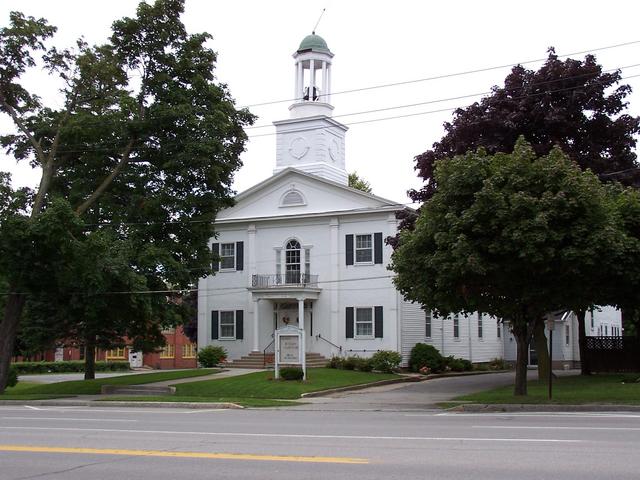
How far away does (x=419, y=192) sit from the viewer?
98.2 ft

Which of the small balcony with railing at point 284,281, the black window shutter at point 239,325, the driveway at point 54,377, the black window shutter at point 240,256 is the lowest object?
the driveway at point 54,377

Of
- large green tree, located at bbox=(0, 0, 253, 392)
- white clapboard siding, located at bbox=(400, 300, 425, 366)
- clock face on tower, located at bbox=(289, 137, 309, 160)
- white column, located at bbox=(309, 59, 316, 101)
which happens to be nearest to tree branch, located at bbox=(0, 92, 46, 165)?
large green tree, located at bbox=(0, 0, 253, 392)

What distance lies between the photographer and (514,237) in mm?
18844

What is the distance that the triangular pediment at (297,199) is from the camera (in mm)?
37344

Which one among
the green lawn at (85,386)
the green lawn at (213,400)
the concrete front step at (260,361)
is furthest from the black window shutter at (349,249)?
the green lawn at (213,400)

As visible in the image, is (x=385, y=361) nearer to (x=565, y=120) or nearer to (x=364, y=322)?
(x=364, y=322)

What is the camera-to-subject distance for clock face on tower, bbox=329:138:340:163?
133 ft

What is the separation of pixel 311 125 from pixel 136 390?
17.7m

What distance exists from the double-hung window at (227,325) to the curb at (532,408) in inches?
811

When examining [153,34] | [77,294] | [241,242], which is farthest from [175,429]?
[241,242]

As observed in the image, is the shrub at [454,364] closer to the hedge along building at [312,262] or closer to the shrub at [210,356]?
the hedge along building at [312,262]

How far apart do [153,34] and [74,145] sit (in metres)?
5.39

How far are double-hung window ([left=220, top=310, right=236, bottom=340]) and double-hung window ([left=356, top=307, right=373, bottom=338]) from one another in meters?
6.90

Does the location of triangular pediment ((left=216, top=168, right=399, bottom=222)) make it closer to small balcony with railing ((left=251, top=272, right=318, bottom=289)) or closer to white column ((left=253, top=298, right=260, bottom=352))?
small balcony with railing ((left=251, top=272, right=318, bottom=289))
